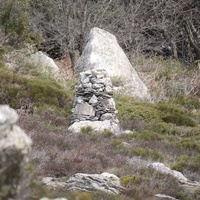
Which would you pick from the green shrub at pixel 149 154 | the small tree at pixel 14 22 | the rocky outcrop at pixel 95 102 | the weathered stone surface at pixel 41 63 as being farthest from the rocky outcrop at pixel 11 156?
the small tree at pixel 14 22

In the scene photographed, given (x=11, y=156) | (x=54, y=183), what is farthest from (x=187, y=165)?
(x=11, y=156)

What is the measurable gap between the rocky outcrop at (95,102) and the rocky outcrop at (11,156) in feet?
30.6

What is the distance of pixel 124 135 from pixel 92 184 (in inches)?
210

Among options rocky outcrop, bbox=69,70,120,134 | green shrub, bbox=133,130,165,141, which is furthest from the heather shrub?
rocky outcrop, bbox=69,70,120,134

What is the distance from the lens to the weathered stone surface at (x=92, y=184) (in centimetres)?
555

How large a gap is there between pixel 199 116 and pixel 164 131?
8.43 feet

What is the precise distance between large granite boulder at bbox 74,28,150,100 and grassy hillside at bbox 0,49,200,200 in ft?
2.58

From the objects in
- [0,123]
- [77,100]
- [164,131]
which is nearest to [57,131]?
[77,100]

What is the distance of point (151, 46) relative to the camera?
79.5 ft

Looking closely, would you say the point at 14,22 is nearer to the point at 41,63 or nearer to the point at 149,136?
the point at 41,63

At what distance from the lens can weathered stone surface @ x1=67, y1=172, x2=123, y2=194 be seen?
555cm

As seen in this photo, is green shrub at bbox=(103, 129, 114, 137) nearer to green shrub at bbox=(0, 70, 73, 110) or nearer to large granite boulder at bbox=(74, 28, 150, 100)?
green shrub at bbox=(0, 70, 73, 110)

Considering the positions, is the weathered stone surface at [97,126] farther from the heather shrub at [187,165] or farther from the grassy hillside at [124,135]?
the heather shrub at [187,165]

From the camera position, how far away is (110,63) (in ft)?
56.7
